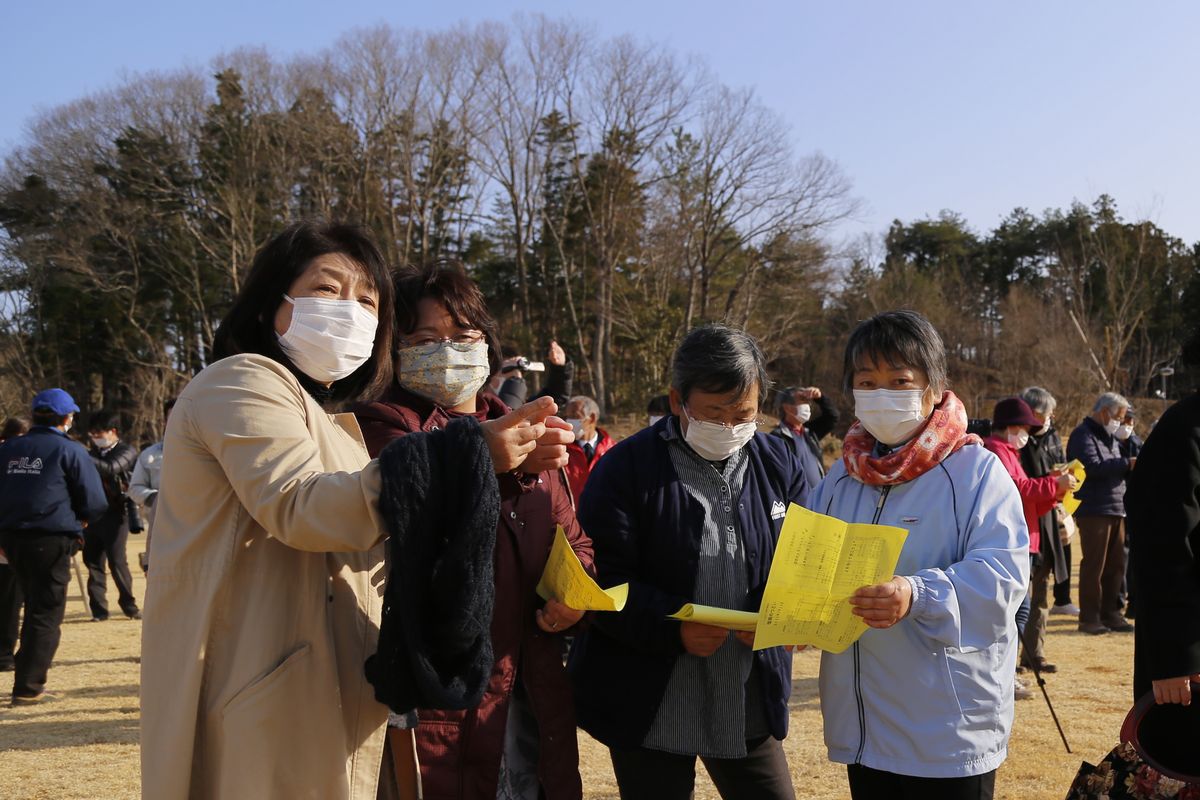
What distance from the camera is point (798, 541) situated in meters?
2.55

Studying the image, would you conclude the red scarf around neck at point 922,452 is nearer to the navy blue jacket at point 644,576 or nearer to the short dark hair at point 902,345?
the short dark hair at point 902,345

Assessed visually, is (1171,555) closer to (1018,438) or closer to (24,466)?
(1018,438)

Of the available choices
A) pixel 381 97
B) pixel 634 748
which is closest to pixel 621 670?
pixel 634 748

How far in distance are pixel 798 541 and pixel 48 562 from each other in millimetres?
6785

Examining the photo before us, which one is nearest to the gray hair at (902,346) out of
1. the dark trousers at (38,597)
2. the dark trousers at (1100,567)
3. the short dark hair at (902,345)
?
the short dark hair at (902,345)

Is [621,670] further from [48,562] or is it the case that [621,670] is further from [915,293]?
[915,293]

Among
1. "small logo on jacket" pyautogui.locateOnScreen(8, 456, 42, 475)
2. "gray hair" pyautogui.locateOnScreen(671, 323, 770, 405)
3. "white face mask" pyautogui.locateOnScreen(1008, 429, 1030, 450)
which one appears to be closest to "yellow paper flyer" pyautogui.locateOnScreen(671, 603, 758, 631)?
"gray hair" pyautogui.locateOnScreen(671, 323, 770, 405)

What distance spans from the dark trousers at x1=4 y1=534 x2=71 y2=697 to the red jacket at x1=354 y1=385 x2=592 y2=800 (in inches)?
222

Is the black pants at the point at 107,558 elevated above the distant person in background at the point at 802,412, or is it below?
below

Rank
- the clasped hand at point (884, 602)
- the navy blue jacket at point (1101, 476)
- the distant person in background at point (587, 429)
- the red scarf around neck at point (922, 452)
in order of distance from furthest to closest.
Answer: the navy blue jacket at point (1101, 476) → the distant person in background at point (587, 429) → the red scarf around neck at point (922, 452) → the clasped hand at point (884, 602)

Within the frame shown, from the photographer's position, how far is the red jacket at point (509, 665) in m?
2.58

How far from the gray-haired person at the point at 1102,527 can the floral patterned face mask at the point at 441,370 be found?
7912 millimetres

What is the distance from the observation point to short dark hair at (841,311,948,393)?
9.28 feet

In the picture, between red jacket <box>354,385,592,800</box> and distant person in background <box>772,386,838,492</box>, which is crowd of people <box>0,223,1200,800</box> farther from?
distant person in background <box>772,386,838,492</box>
